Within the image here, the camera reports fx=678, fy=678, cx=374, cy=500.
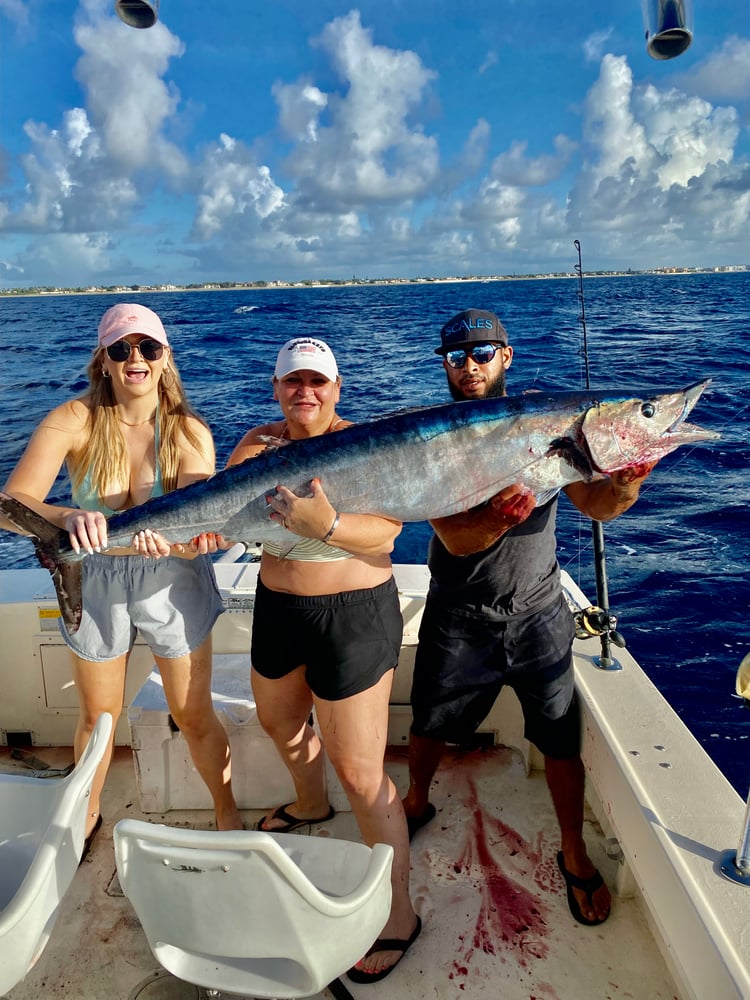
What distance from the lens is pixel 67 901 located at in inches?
111

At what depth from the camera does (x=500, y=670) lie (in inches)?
109

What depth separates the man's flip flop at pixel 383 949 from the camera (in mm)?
2400

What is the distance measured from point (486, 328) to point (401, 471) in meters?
0.70

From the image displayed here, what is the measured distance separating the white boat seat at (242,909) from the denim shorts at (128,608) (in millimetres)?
1156

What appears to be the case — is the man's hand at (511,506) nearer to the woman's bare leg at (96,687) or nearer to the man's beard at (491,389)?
the man's beard at (491,389)

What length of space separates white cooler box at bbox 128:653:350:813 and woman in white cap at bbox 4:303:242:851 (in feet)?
0.90

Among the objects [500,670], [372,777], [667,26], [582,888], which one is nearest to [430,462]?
[500,670]

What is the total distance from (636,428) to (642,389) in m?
0.18

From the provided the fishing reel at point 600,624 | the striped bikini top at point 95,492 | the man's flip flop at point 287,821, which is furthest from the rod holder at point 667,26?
the man's flip flop at point 287,821

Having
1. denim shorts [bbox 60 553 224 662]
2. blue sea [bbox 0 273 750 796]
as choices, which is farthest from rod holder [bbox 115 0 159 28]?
blue sea [bbox 0 273 750 796]

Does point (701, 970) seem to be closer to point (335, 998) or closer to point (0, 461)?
point (335, 998)

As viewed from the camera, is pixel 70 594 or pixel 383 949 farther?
pixel 70 594

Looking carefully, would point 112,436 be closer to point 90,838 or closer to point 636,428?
point 90,838

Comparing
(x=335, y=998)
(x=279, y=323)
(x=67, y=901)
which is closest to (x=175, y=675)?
(x=67, y=901)
